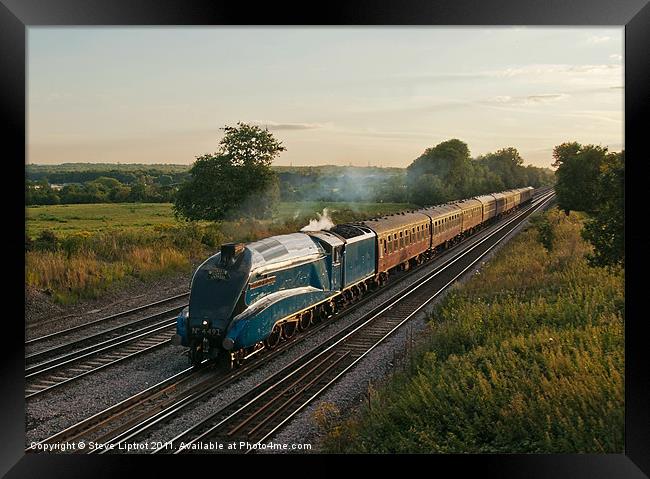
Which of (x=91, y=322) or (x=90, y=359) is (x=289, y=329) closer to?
(x=90, y=359)

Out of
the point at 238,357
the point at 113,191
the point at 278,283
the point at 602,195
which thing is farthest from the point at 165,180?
the point at 602,195

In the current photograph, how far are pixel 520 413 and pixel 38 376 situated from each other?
7.74m

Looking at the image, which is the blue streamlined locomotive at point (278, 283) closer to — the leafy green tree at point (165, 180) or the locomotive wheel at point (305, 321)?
the locomotive wheel at point (305, 321)

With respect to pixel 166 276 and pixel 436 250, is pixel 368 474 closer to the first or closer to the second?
pixel 166 276

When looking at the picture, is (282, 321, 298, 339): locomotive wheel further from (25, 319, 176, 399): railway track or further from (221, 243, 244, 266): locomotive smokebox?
(25, 319, 176, 399): railway track

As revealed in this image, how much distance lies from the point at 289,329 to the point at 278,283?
1.21 m

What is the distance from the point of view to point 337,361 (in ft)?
36.2

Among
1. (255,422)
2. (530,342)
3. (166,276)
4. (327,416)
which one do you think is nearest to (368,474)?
(327,416)

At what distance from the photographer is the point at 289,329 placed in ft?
40.8

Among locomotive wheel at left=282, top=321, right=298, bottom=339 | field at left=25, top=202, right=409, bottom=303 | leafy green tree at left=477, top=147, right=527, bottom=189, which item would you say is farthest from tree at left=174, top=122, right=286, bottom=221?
leafy green tree at left=477, top=147, right=527, bottom=189

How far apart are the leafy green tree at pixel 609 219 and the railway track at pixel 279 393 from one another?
3949mm

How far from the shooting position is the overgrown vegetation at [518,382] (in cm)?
832
